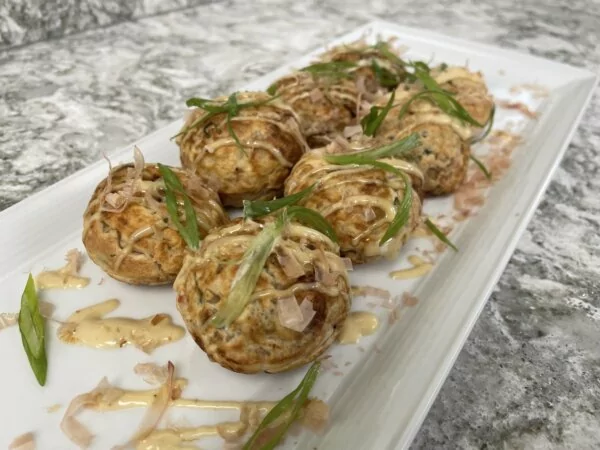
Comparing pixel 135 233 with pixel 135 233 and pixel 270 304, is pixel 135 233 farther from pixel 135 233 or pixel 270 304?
pixel 270 304

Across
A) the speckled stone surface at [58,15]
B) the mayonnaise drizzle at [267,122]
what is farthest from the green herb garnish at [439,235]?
the speckled stone surface at [58,15]

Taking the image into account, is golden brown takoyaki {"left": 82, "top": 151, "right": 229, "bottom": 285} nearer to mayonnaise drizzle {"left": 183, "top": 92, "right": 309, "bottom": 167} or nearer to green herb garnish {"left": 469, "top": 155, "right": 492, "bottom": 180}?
mayonnaise drizzle {"left": 183, "top": 92, "right": 309, "bottom": 167}

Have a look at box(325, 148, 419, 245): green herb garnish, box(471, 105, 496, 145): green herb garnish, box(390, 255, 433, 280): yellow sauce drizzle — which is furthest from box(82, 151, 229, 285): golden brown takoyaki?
box(471, 105, 496, 145): green herb garnish

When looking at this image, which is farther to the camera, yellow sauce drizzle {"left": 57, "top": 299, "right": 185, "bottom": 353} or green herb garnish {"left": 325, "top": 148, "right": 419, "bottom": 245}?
green herb garnish {"left": 325, "top": 148, "right": 419, "bottom": 245}

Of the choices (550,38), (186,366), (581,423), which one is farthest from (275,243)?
(550,38)

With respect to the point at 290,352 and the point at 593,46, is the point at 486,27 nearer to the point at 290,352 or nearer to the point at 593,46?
the point at 593,46

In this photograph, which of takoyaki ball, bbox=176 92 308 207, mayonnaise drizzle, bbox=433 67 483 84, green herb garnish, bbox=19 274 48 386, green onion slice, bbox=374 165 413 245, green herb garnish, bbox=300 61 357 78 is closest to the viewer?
green herb garnish, bbox=19 274 48 386

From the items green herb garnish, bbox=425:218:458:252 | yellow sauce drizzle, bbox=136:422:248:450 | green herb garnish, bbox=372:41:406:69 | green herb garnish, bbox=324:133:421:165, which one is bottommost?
yellow sauce drizzle, bbox=136:422:248:450
